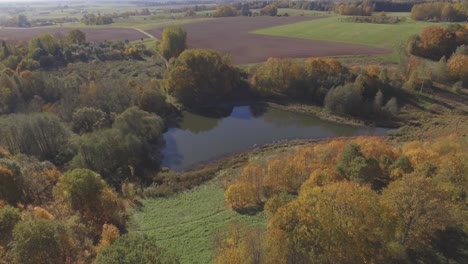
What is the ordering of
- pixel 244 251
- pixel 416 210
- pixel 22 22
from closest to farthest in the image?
pixel 244 251
pixel 416 210
pixel 22 22

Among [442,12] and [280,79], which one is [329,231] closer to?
[280,79]

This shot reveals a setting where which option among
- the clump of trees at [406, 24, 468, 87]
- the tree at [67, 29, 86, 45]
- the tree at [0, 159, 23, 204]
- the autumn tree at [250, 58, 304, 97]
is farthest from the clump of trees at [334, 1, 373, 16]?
the tree at [0, 159, 23, 204]

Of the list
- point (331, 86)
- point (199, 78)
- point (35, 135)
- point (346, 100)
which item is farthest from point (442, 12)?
point (35, 135)

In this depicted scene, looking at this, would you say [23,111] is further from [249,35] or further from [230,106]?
[249,35]

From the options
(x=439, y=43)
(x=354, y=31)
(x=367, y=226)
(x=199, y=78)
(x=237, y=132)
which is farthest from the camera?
(x=354, y=31)

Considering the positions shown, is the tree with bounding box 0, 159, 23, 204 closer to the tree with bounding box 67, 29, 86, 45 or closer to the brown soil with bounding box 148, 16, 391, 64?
the brown soil with bounding box 148, 16, 391, 64

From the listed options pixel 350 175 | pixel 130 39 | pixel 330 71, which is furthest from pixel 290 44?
pixel 350 175

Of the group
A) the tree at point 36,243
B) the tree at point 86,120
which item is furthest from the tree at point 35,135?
the tree at point 36,243
